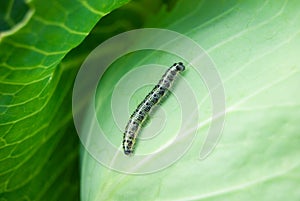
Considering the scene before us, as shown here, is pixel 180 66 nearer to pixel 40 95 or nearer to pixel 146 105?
pixel 146 105

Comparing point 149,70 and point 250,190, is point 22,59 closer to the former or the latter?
point 149,70

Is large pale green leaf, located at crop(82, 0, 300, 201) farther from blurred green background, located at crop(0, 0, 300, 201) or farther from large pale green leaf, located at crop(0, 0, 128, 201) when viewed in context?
large pale green leaf, located at crop(0, 0, 128, 201)

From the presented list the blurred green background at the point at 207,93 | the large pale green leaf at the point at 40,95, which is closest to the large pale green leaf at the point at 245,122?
the blurred green background at the point at 207,93

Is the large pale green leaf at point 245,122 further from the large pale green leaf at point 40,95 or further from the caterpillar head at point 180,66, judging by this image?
the large pale green leaf at point 40,95

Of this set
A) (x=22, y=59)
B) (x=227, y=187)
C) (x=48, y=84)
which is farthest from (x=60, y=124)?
(x=227, y=187)

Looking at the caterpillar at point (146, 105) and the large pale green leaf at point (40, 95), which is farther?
the caterpillar at point (146, 105)

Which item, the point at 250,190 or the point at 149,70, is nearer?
the point at 250,190

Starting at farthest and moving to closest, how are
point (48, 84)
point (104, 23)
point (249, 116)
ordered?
1. point (104, 23)
2. point (48, 84)
3. point (249, 116)
